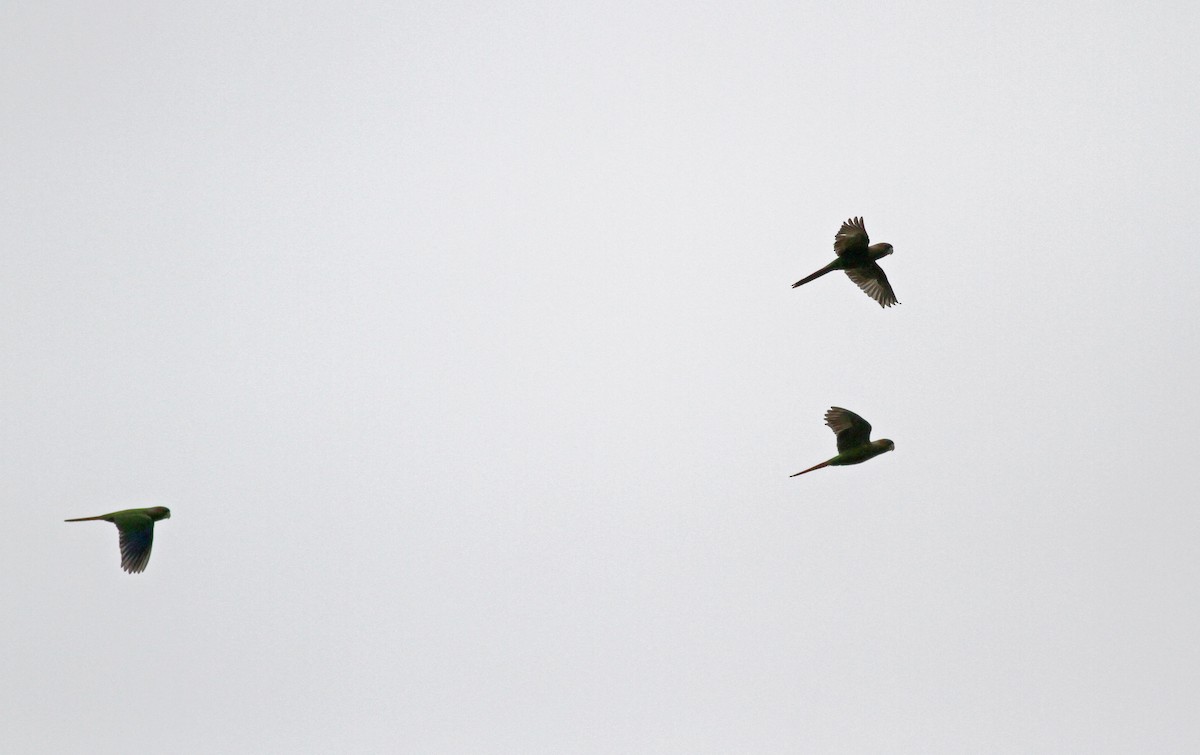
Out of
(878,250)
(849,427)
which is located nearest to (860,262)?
(878,250)

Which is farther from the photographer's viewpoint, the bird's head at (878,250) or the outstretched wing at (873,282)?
the outstretched wing at (873,282)

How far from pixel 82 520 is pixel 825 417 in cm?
1561

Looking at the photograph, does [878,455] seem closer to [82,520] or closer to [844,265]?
[844,265]

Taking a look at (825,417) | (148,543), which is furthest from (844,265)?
(148,543)

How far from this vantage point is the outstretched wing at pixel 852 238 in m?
28.5

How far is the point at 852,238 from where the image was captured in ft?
93.8

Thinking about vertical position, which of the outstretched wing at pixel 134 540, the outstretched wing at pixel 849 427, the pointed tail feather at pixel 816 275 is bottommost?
the outstretched wing at pixel 134 540

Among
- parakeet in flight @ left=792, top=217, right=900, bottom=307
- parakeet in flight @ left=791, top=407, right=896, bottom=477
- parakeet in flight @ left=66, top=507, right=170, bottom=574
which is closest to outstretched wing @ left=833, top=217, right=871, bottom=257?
parakeet in flight @ left=792, top=217, right=900, bottom=307

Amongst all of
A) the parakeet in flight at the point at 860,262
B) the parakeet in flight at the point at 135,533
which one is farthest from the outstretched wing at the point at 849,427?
the parakeet in flight at the point at 135,533

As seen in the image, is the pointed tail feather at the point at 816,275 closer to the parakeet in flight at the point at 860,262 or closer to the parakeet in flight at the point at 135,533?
the parakeet in flight at the point at 860,262

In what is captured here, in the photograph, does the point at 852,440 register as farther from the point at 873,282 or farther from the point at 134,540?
the point at 134,540

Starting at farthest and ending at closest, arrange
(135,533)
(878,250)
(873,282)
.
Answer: (873,282) → (878,250) → (135,533)

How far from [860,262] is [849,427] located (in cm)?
402

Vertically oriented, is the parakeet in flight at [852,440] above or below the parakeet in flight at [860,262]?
below
